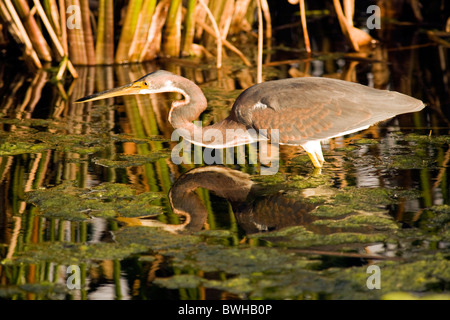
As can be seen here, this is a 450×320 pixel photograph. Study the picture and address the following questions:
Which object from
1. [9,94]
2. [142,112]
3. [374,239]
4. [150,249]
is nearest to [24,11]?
[9,94]

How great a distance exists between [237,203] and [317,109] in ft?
4.03

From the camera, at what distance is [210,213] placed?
17.8ft

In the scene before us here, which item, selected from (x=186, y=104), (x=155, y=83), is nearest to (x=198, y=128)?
(x=186, y=104)

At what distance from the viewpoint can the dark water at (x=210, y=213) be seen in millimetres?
4199

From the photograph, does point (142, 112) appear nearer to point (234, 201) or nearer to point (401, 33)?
point (234, 201)

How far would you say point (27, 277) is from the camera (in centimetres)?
434

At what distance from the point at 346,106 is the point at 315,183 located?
786mm

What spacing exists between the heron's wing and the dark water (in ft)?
1.40

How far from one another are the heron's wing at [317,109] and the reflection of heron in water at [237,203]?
595mm

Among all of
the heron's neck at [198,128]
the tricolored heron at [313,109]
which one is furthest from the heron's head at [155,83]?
the tricolored heron at [313,109]

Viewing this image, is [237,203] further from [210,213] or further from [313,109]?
[313,109]

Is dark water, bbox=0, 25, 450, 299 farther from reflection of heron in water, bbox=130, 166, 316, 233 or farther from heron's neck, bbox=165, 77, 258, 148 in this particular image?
heron's neck, bbox=165, 77, 258, 148
